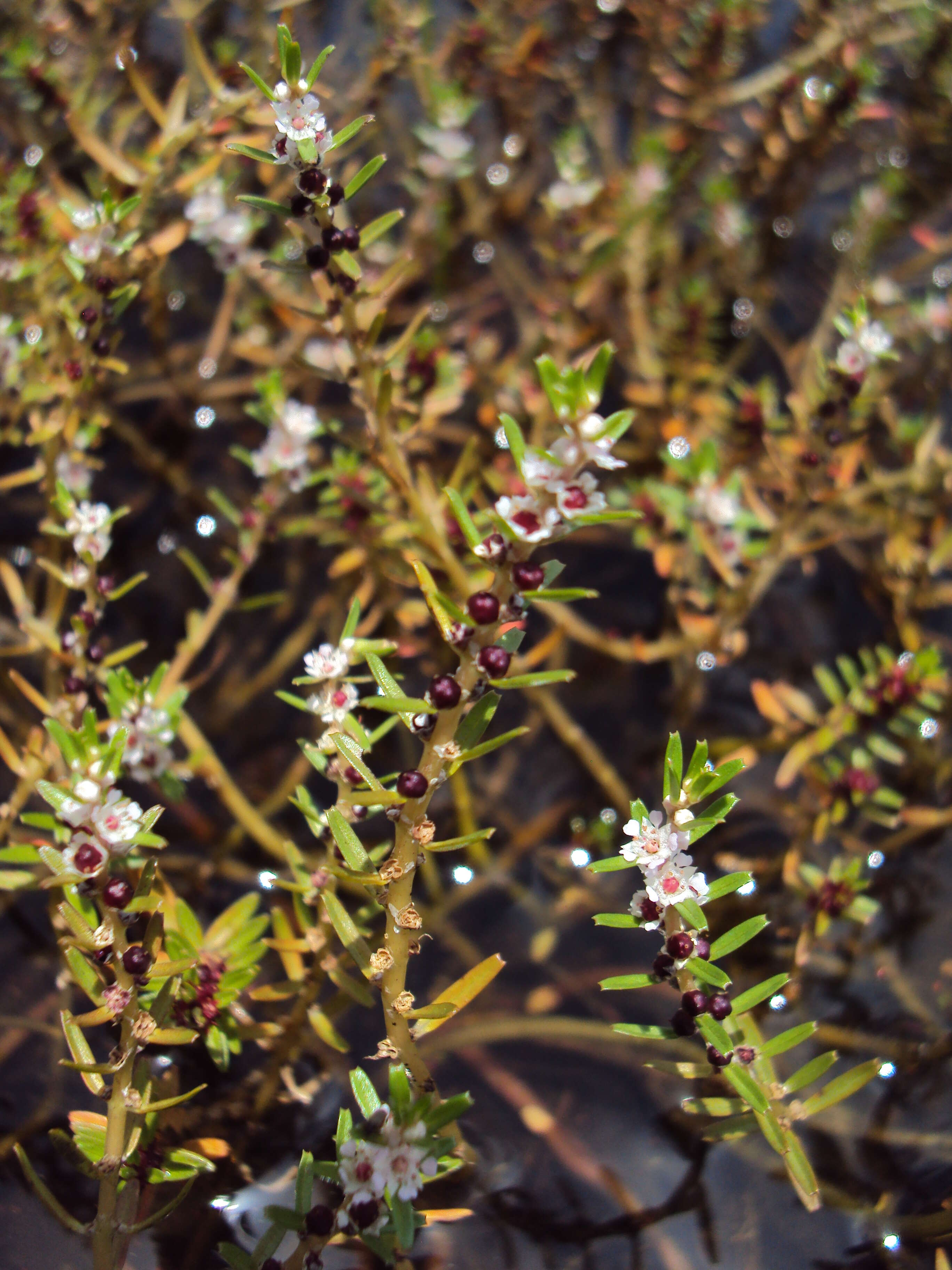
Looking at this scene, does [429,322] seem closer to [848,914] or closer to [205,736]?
[205,736]

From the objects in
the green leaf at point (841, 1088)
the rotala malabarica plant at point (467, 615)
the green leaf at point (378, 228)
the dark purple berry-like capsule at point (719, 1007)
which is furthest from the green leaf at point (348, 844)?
the green leaf at point (378, 228)

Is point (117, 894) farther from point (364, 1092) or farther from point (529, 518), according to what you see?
point (529, 518)

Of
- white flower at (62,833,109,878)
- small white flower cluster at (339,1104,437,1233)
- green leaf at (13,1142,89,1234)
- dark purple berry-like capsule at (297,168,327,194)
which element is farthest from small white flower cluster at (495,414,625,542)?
green leaf at (13,1142,89,1234)

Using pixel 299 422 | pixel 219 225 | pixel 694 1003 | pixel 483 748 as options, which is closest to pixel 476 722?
pixel 483 748

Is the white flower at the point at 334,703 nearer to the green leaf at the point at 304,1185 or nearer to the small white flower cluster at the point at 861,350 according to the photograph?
the green leaf at the point at 304,1185

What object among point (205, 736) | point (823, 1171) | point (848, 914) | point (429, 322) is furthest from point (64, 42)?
point (823, 1171)

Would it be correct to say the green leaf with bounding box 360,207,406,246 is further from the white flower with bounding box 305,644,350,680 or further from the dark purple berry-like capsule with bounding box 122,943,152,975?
the dark purple berry-like capsule with bounding box 122,943,152,975
